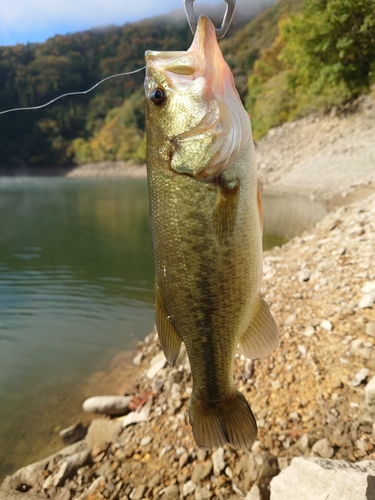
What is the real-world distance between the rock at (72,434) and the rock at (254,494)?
3105mm

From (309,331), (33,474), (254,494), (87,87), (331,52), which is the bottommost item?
(33,474)

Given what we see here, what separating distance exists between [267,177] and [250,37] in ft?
263

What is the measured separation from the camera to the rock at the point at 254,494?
9.15 ft

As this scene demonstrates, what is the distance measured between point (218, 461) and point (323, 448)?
954 mm

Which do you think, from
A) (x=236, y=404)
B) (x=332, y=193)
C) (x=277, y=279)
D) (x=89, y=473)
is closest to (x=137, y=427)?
(x=89, y=473)

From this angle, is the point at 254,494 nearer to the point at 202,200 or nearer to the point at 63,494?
the point at 63,494

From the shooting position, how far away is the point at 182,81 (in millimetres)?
1618

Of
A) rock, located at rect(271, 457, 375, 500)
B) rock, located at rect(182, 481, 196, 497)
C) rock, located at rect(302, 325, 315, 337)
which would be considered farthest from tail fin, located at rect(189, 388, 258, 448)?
rock, located at rect(302, 325, 315, 337)

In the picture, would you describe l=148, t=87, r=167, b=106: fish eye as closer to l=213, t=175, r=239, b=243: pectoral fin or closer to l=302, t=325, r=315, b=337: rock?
l=213, t=175, r=239, b=243: pectoral fin

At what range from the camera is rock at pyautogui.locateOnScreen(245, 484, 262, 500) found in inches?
110

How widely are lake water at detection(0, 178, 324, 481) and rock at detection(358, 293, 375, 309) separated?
15.3 feet

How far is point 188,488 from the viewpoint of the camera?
3.14 meters

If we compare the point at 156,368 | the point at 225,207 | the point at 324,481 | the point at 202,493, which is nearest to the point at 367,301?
the point at 324,481

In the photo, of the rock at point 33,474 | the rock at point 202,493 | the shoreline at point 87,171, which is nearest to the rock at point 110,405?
the rock at point 33,474
